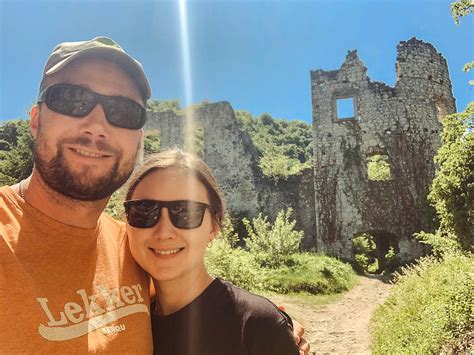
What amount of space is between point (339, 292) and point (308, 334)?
440cm

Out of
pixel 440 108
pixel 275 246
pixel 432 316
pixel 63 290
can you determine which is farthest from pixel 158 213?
pixel 440 108

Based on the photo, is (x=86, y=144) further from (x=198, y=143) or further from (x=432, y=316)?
(x=198, y=143)

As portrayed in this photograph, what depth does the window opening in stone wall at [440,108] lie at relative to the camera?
17817mm

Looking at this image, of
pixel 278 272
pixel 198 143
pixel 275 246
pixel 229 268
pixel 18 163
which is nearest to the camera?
pixel 229 268

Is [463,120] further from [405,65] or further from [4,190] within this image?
[405,65]

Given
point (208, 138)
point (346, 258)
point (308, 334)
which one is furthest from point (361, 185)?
point (308, 334)

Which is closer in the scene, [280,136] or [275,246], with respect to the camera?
[275,246]

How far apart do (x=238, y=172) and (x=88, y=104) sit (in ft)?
61.1

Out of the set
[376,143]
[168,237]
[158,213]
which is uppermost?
[376,143]

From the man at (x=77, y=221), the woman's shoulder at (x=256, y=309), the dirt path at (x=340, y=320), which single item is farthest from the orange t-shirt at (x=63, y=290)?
the dirt path at (x=340, y=320)

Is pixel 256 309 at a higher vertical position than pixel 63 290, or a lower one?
lower

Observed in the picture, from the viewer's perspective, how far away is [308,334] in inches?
314

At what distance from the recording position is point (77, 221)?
181 cm

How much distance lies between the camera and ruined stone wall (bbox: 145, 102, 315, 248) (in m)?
19.1
